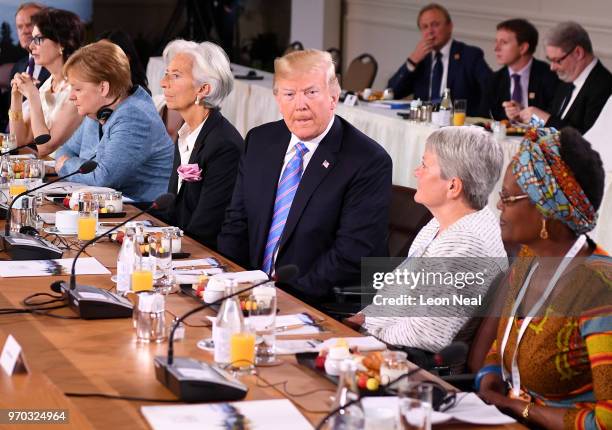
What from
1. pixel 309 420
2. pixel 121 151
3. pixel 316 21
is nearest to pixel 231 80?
pixel 121 151

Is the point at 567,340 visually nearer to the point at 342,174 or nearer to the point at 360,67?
the point at 342,174

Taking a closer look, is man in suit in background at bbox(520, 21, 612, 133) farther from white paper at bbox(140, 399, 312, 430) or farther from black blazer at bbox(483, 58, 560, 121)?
white paper at bbox(140, 399, 312, 430)

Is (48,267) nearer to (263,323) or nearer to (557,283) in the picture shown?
(263,323)

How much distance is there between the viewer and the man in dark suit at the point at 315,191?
138 inches

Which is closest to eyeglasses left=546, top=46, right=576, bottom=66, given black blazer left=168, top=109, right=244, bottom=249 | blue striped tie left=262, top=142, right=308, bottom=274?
black blazer left=168, top=109, right=244, bottom=249

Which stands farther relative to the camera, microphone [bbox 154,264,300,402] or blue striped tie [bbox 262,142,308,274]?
blue striped tie [bbox 262,142,308,274]

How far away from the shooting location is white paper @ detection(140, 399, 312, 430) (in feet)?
6.67

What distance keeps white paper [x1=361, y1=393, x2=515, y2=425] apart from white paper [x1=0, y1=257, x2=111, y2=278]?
1.33 metres

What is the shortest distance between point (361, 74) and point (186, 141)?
4.56 metres

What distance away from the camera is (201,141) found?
4129 mm

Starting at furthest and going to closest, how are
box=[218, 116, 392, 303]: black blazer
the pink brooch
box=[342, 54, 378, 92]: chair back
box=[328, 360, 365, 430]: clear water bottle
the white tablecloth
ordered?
box=[342, 54, 378, 92]: chair back, the white tablecloth, the pink brooch, box=[218, 116, 392, 303]: black blazer, box=[328, 360, 365, 430]: clear water bottle

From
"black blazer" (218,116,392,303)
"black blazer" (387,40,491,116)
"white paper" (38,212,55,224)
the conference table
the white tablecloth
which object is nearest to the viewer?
the conference table

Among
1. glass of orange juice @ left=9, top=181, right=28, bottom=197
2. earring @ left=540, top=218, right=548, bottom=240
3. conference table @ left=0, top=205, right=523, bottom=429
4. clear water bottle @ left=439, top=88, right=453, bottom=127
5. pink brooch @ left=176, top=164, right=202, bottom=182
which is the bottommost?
conference table @ left=0, top=205, right=523, bottom=429

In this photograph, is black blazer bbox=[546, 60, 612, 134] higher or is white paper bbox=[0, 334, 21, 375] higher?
black blazer bbox=[546, 60, 612, 134]
